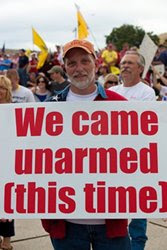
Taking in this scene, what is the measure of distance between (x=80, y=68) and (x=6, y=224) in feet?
7.50

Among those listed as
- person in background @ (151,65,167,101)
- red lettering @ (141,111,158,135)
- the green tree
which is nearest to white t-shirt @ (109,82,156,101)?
red lettering @ (141,111,158,135)

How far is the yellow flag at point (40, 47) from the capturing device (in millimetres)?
13758

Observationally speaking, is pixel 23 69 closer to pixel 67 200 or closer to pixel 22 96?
pixel 22 96

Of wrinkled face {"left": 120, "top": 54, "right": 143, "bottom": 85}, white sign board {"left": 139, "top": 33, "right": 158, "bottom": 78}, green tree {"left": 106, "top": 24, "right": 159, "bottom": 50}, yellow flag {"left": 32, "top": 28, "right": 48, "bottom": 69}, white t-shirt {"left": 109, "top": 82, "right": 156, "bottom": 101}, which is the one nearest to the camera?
white t-shirt {"left": 109, "top": 82, "right": 156, "bottom": 101}

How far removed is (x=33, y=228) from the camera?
487 centimetres

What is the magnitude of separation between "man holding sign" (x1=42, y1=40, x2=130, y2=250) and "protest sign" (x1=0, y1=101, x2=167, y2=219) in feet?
0.23

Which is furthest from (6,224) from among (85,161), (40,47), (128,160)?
(40,47)

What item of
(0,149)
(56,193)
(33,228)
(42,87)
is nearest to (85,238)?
(56,193)

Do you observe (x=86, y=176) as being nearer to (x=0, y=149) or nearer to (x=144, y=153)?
(x=144, y=153)

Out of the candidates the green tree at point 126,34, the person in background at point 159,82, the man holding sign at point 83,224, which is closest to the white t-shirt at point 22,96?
the person in background at point 159,82

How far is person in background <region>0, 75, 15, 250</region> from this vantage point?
13.5 feet

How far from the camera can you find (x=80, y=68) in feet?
7.98

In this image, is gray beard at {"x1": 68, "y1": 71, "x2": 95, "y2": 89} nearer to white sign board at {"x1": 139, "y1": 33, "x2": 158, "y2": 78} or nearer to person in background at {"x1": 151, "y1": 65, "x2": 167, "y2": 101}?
white sign board at {"x1": 139, "y1": 33, "x2": 158, "y2": 78}

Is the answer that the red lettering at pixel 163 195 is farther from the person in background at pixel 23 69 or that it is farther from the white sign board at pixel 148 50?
the person in background at pixel 23 69
